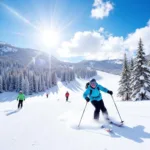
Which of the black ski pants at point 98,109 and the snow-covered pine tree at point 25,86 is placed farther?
the snow-covered pine tree at point 25,86

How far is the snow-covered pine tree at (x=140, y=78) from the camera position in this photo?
21.5 m

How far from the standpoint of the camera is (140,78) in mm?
21781

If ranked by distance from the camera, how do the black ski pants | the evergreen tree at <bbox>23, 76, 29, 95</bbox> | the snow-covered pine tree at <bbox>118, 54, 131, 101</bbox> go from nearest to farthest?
1. the black ski pants
2. the snow-covered pine tree at <bbox>118, 54, 131, 101</bbox>
3. the evergreen tree at <bbox>23, 76, 29, 95</bbox>

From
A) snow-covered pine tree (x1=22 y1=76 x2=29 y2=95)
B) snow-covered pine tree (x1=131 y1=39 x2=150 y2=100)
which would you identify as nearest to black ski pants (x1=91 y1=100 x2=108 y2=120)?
snow-covered pine tree (x1=131 y1=39 x2=150 y2=100)

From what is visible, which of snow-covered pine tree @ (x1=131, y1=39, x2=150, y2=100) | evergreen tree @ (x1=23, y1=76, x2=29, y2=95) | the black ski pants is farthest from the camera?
evergreen tree @ (x1=23, y1=76, x2=29, y2=95)

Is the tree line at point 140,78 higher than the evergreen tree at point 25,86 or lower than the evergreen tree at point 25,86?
higher

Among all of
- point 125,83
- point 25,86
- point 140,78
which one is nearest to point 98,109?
point 140,78

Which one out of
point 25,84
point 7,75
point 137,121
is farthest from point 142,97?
point 7,75

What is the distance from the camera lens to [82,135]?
4543mm


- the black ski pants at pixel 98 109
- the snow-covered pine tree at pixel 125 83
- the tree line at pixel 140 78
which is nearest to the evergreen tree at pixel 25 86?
the snow-covered pine tree at pixel 125 83

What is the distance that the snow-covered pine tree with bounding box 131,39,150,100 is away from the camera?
70.5 feet

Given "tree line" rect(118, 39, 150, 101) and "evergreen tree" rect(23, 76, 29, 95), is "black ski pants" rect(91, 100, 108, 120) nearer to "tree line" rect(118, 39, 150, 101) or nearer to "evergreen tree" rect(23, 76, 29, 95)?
"tree line" rect(118, 39, 150, 101)

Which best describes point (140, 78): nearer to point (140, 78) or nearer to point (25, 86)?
point (140, 78)

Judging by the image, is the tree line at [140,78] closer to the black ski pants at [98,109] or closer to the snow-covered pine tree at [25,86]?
the black ski pants at [98,109]
